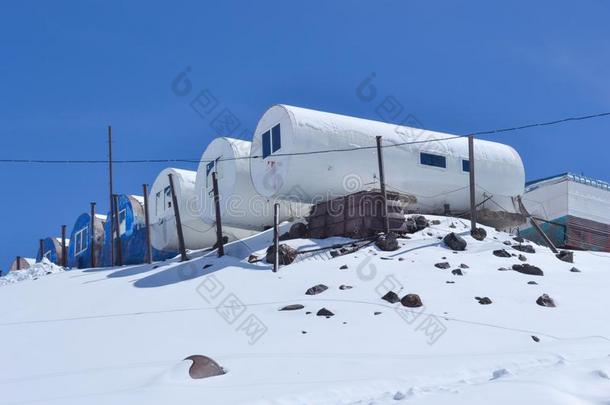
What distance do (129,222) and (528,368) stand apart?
2602 cm

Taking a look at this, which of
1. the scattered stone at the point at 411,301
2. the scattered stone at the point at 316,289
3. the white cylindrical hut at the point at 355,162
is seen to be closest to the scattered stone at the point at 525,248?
the white cylindrical hut at the point at 355,162

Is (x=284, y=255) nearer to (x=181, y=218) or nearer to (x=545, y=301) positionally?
(x=545, y=301)

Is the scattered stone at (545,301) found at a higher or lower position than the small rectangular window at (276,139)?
lower

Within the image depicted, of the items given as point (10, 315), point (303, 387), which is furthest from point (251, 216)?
point (303, 387)

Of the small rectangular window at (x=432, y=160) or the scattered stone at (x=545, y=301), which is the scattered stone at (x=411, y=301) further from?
the small rectangular window at (x=432, y=160)

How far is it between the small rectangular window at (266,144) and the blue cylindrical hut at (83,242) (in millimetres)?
14332

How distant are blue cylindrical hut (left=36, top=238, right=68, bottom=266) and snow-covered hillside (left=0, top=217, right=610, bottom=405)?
18.7m

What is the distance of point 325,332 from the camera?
11695 millimetres

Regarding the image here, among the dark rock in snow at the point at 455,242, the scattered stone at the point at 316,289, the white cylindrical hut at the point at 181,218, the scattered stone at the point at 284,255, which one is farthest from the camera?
the white cylindrical hut at the point at 181,218

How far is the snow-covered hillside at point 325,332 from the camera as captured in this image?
26.0ft

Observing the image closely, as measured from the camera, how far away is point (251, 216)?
1022 inches

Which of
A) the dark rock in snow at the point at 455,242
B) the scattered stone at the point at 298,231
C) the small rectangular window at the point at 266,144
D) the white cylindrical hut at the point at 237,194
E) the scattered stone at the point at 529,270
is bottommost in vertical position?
the scattered stone at the point at 529,270

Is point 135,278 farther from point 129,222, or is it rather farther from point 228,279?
point 129,222

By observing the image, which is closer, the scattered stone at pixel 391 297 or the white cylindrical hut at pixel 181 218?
the scattered stone at pixel 391 297
